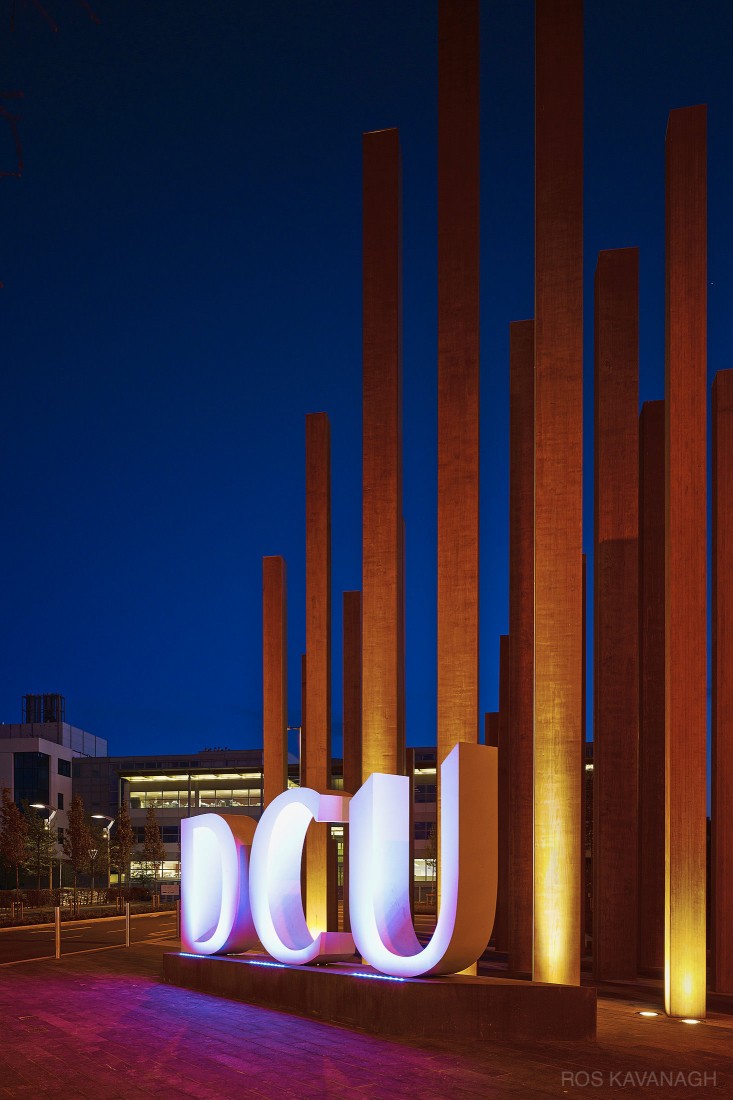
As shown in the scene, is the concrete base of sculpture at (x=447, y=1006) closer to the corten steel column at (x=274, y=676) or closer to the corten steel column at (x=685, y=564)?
the corten steel column at (x=685, y=564)

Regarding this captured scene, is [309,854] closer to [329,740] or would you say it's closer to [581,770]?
[329,740]

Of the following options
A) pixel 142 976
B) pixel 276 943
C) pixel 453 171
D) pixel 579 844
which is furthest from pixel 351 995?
pixel 453 171

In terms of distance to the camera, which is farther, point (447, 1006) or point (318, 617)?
point (318, 617)

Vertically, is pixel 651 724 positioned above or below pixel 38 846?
above

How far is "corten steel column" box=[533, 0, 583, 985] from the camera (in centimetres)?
1165

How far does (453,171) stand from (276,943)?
1036 centimetres

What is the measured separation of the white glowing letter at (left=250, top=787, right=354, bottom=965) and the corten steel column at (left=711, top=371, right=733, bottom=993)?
554 cm

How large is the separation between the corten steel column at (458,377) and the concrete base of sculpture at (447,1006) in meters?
3.00

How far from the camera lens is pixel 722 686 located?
15.0m

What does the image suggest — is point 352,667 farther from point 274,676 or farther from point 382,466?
point 382,466

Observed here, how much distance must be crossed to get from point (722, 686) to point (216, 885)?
25.5 ft

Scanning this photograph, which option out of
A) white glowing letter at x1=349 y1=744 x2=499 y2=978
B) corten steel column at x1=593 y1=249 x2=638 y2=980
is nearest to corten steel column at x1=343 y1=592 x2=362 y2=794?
corten steel column at x1=593 y1=249 x2=638 y2=980

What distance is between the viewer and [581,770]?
467 inches

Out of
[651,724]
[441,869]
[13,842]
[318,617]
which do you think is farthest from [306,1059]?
[13,842]
